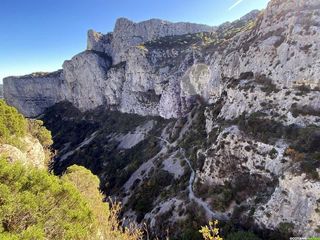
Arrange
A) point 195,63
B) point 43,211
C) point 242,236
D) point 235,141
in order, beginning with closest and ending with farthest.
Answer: point 43,211, point 242,236, point 235,141, point 195,63

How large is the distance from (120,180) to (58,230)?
80.3 metres

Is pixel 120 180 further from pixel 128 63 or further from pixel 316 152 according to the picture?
pixel 128 63

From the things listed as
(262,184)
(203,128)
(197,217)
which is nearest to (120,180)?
(203,128)

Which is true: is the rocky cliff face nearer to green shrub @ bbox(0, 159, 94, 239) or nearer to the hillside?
the hillside

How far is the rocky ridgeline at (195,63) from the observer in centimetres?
6015

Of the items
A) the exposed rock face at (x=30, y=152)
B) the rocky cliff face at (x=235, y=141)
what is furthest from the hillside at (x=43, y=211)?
the rocky cliff face at (x=235, y=141)

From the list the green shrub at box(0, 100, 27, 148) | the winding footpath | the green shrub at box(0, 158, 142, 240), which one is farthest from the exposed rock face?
the winding footpath

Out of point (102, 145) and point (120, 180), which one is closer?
point (120, 180)

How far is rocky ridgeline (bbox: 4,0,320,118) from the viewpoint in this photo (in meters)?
60.2

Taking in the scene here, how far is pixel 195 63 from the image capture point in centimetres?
11969

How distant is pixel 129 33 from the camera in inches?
7849

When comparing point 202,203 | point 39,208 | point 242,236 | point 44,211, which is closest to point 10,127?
point 44,211

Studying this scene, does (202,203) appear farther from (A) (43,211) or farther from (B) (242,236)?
(A) (43,211)

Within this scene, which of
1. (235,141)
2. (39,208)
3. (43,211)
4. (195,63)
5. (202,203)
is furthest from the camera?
(195,63)
